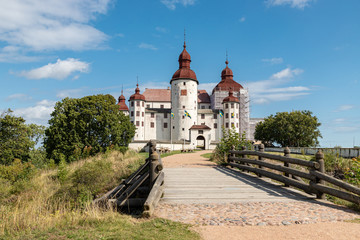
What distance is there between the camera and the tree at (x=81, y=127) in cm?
3061

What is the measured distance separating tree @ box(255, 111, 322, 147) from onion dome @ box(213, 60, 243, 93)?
17079 millimetres

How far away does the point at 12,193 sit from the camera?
1238 cm

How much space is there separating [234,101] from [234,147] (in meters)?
43.4

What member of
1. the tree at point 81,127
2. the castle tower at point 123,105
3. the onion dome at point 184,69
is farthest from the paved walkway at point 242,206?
the castle tower at point 123,105

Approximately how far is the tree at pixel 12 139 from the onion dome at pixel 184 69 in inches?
1225

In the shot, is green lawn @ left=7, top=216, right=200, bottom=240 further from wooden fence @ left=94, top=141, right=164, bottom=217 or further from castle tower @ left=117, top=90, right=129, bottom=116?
castle tower @ left=117, top=90, right=129, bottom=116

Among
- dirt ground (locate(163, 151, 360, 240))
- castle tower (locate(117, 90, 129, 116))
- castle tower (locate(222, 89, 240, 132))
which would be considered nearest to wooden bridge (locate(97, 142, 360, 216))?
A: dirt ground (locate(163, 151, 360, 240))

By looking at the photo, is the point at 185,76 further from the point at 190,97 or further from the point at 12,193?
the point at 12,193

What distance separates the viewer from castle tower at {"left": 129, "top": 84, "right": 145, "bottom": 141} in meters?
57.2

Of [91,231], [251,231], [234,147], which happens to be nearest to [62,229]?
[91,231]

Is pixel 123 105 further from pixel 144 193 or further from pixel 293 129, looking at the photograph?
pixel 144 193

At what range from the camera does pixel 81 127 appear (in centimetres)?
3131

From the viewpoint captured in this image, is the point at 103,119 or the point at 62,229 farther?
the point at 103,119

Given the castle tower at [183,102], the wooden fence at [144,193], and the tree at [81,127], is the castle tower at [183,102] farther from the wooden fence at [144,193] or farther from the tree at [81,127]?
the wooden fence at [144,193]
